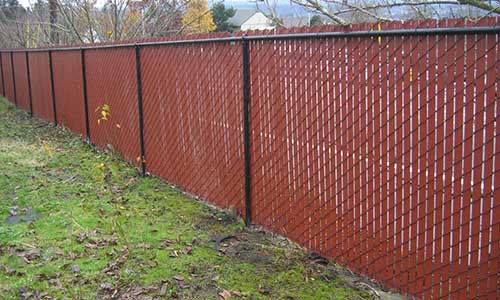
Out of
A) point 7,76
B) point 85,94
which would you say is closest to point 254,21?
point 7,76

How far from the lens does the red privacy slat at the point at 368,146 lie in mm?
3098

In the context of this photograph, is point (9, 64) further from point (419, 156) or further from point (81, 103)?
point (419, 156)

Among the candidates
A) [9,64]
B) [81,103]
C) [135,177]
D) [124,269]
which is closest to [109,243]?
[124,269]

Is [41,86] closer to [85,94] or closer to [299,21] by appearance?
[85,94]

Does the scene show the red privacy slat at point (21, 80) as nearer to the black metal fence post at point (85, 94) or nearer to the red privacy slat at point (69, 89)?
the red privacy slat at point (69, 89)

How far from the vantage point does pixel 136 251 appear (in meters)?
4.58

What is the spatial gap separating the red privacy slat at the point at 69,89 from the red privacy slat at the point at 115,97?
0.59 metres

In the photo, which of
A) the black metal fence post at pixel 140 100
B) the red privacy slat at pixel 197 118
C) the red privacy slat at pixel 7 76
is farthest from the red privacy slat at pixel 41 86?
the red privacy slat at pixel 197 118

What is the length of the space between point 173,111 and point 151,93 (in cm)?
71

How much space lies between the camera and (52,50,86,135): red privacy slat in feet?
34.1

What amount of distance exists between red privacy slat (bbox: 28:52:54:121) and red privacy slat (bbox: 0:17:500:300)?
24.8 ft

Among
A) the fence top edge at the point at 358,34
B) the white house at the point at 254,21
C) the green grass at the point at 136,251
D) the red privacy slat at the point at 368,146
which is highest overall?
the white house at the point at 254,21

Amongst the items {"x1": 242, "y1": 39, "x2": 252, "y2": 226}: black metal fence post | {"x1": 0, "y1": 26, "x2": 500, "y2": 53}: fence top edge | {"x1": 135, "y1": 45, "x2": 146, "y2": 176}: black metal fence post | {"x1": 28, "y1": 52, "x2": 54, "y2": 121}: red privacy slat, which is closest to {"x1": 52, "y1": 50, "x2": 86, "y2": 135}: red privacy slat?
{"x1": 28, "y1": 52, "x2": 54, "y2": 121}: red privacy slat

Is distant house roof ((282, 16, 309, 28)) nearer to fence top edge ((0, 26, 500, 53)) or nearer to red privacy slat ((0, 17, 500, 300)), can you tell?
fence top edge ((0, 26, 500, 53))
